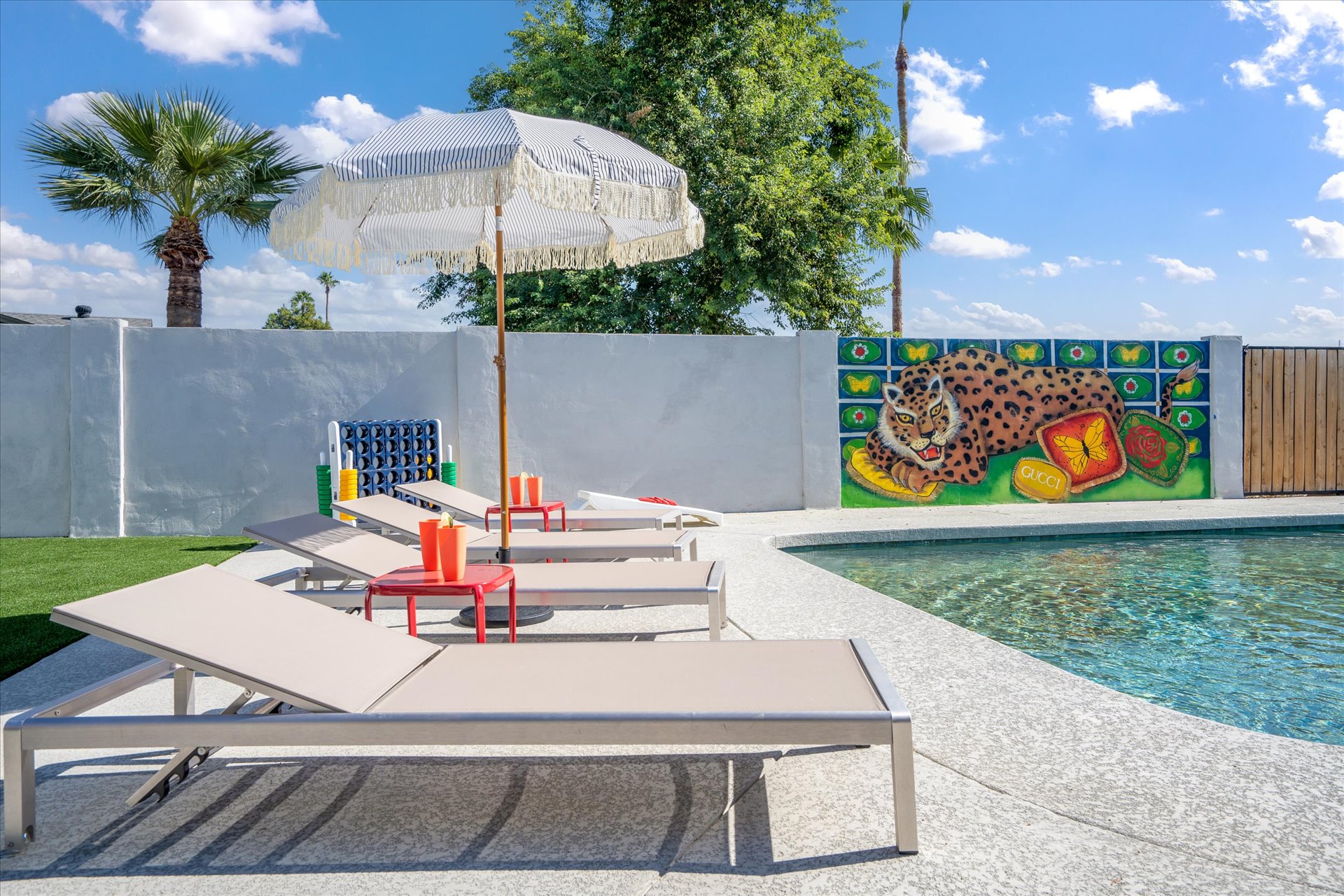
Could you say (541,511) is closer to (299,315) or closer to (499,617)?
(499,617)

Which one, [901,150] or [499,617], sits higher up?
[901,150]

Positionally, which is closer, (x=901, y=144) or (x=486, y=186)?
(x=486, y=186)

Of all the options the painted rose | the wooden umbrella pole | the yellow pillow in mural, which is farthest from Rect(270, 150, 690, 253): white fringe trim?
the painted rose

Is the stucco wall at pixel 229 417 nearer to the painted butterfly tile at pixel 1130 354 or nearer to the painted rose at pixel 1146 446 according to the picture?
the painted butterfly tile at pixel 1130 354

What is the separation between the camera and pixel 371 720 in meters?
2.18

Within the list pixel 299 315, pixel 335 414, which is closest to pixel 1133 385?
pixel 335 414

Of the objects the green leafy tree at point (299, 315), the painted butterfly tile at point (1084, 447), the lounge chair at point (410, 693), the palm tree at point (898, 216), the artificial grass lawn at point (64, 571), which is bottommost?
the artificial grass lawn at point (64, 571)

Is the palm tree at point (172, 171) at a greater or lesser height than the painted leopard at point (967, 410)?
greater

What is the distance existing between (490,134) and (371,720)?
2683 millimetres

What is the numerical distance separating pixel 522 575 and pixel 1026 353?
28.1ft

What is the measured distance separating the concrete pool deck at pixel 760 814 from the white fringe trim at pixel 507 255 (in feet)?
8.95

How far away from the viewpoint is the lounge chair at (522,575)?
154 inches

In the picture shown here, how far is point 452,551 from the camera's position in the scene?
3480 millimetres

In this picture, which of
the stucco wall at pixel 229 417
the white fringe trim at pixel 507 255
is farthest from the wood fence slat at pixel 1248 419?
the stucco wall at pixel 229 417
